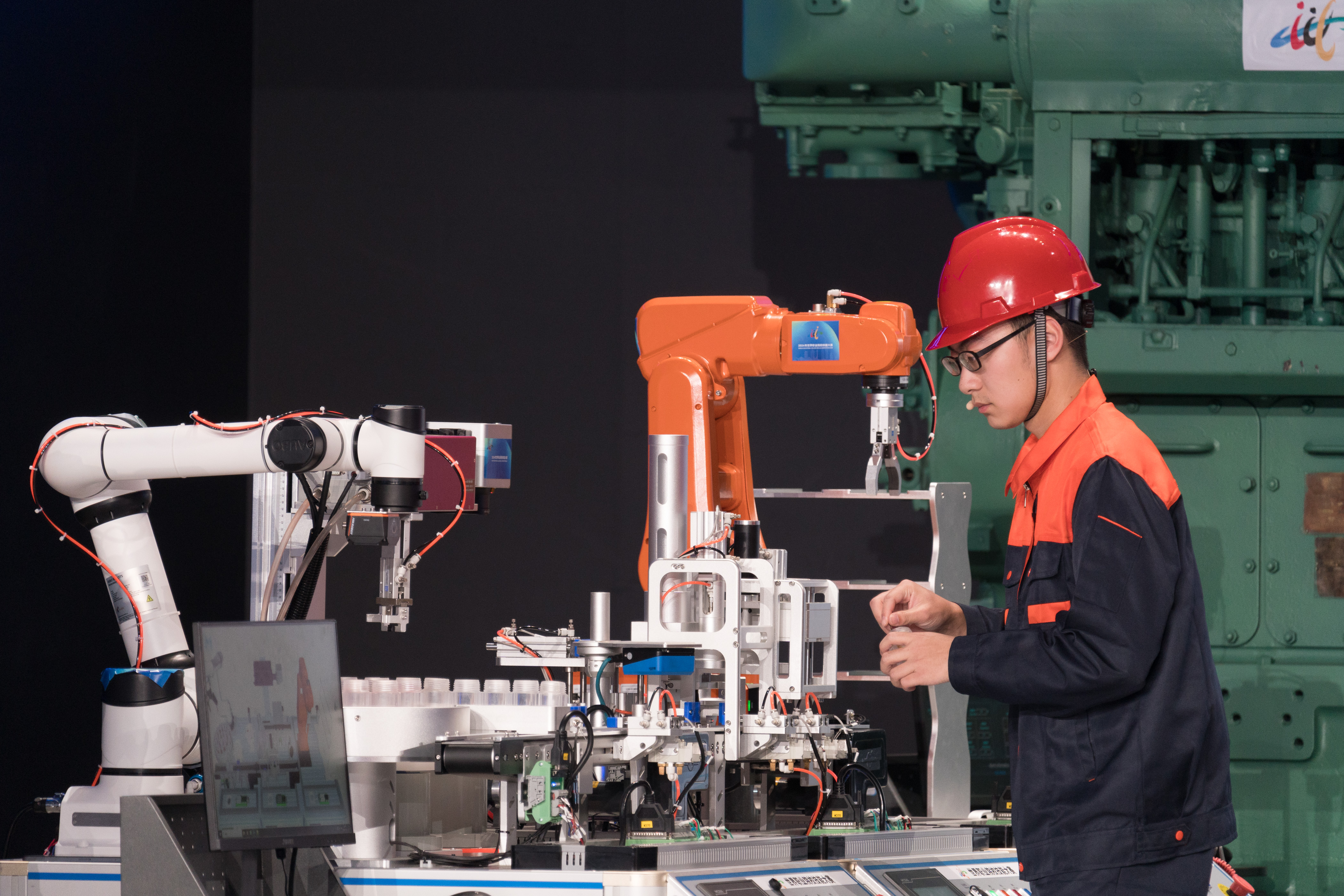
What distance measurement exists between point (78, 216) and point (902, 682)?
13.7 feet

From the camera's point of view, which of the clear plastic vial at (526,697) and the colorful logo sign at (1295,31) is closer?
the clear plastic vial at (526,697)

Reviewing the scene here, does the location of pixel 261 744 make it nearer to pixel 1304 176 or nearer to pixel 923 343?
pixel 923 343

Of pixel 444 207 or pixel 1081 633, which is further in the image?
pixel 444 207

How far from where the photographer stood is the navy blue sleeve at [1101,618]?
2.14m

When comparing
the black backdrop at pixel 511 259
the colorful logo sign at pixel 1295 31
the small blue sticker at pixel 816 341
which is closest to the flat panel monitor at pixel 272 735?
the small blue sticker at pixel 816 341

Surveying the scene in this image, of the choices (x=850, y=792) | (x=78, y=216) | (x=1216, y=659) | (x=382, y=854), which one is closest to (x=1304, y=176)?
(x=1216, y=659)

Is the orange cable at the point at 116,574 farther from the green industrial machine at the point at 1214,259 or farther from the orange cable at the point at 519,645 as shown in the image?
the green industrial machine at the point at 1214,259

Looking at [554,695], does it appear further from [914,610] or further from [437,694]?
[914,610]

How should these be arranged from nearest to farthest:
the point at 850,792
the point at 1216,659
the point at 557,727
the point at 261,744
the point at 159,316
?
the point at 261,744 → the point at 557,727 → the point at 850,792 → the point at 1216,659 → the point at 159,316

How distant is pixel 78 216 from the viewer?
550 centimetres

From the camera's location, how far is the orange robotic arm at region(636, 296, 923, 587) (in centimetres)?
406

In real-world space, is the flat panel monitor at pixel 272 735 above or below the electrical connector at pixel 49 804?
above

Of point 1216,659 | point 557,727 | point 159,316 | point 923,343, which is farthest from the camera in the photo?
point 159,316

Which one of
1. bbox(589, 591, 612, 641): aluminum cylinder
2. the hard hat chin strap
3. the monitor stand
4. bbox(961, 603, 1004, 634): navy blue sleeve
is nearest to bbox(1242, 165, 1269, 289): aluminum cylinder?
bbox(589, 591, 612, 641): aluminum cylinder
